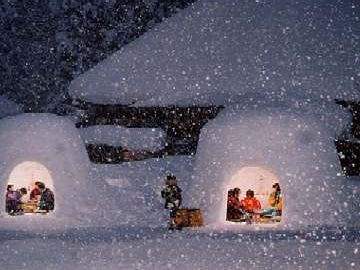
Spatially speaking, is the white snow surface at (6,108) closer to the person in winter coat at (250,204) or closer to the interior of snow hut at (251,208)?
the interior of snow hut at (251,208)

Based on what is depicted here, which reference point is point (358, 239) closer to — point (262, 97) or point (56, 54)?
point (262, 97)

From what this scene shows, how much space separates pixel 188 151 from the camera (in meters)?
15.3

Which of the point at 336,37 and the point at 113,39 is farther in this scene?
the point at 113,39

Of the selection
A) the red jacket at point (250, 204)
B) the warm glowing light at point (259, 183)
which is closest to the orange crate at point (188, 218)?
the red jacket at point (250, 204)

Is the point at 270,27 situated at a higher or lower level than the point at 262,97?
higher

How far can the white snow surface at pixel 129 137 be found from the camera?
49.4ft

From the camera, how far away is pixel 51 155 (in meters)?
9.58

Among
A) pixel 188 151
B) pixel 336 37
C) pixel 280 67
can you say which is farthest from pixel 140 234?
pixel 188 151

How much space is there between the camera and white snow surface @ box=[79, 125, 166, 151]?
1507cm

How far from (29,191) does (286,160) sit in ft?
16.6

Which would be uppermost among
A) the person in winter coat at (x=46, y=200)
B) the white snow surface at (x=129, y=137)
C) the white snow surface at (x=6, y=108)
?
the white snow surface at (x=6, y=108)

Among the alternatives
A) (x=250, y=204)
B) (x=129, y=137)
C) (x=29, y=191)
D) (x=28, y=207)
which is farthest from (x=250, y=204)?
(x=129, y=137)

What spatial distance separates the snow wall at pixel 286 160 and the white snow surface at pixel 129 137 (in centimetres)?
582

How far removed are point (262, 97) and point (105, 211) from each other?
11.8 feet
